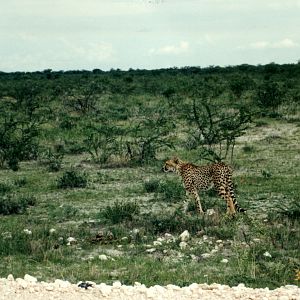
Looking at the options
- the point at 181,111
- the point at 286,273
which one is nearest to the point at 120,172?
the point at 286,273

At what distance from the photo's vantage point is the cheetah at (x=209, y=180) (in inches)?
436

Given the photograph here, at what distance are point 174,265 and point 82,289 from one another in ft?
6.37

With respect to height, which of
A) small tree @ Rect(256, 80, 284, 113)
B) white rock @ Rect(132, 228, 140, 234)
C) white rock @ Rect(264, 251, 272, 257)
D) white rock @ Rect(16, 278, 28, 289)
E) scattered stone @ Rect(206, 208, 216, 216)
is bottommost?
white rock @ Rect(132, 228, 140, 234)

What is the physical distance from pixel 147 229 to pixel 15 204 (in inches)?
116

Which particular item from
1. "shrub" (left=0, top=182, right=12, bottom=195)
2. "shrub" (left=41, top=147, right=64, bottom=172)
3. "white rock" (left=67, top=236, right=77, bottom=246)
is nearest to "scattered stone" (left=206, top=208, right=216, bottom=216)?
"white rock" (left=67, top=236, right=77, bottom=246)

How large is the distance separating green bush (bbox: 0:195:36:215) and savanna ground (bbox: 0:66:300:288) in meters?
0.02

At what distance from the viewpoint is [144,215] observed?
36.3 ft

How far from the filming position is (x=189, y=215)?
1098cm

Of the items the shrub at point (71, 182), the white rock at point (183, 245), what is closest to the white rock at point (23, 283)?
the white rock at point (183, 245)

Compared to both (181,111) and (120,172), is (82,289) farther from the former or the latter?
(181,111)

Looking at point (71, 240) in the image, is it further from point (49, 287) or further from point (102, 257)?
point (49, 287)

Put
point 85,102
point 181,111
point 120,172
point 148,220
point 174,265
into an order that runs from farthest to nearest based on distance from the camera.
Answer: point 85,102 < point 181,111 < point 120,172 < point 148,220 < point 174,265

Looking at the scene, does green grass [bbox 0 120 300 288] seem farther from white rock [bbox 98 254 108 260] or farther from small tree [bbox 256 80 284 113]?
small tree [bbox 256 80 284 113]

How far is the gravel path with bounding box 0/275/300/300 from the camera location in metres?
6.20
